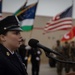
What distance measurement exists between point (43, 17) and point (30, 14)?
337 inches

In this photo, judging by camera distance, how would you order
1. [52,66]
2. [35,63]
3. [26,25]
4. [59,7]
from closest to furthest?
[26,25] < [35,63] < [52,66] < [59,7]

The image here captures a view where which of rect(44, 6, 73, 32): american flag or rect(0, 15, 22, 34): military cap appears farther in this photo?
rect(44, 6, 73, 32): american flag

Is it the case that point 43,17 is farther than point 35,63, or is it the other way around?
point 43,17

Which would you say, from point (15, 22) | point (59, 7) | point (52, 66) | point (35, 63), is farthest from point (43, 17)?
point (15, 22)

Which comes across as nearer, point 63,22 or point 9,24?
point 9,24

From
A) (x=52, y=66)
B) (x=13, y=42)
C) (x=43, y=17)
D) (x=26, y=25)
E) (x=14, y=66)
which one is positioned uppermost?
(x=13, y=42)

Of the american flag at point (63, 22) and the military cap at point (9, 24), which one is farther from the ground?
the military cap at point (9, 24)

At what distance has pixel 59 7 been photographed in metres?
17.8

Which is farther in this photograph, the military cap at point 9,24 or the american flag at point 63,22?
the american flag at point 63,22

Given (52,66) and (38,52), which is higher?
(38,52)

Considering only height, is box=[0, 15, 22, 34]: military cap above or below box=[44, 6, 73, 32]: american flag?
above

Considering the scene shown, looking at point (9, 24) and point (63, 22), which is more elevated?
point (9, 24)

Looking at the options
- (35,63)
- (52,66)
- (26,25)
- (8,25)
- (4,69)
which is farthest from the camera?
(52,66)

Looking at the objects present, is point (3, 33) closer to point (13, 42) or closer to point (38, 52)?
point (13, 42)
